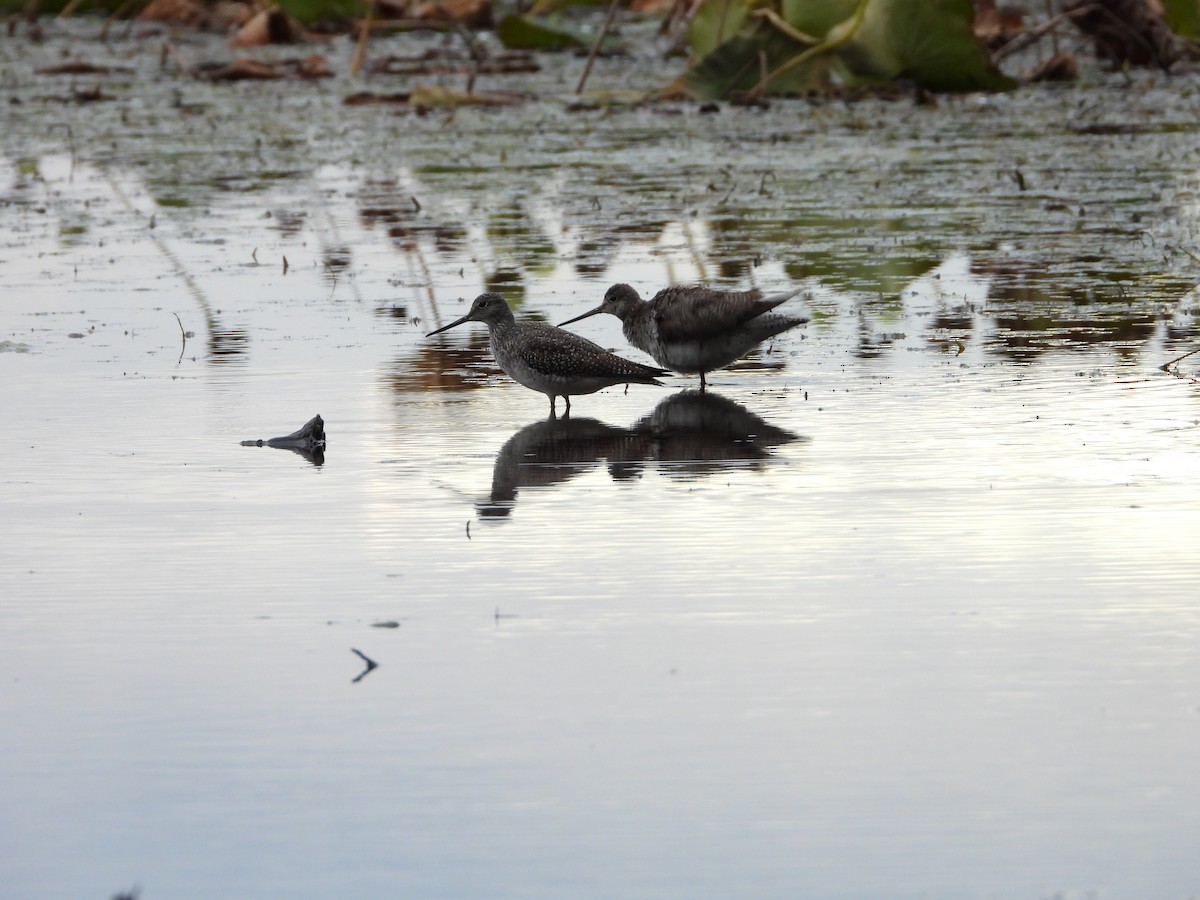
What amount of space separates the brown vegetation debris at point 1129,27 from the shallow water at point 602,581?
35.0 ft

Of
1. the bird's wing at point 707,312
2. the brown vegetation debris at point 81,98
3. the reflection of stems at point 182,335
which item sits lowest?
the reflection of stems at point 182,335

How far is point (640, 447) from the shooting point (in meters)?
7.86

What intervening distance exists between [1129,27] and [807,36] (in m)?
4.89

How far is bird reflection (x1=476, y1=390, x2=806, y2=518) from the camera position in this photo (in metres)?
7.29

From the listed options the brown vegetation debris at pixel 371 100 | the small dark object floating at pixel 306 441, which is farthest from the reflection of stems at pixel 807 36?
the small dark object floating at pixel 306 441

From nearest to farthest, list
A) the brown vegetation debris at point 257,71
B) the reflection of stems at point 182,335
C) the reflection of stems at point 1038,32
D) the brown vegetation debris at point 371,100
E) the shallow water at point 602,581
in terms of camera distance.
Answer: the shallow water at point 602,581, the reflection of stems at point 182,335, the reflection of stems at point 1038,32, the brown vegetation debris at point 371,100, the brown vegetation debris at point 257,71

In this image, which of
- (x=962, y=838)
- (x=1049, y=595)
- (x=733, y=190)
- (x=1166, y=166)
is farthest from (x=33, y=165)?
(x=962, y=838)

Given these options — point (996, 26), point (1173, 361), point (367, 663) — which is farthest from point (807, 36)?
point (367, 663)

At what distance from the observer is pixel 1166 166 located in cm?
1683

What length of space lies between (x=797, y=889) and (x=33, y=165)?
15.5 m

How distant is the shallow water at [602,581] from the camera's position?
4152mm

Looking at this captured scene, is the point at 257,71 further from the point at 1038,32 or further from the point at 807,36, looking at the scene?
the point at 1038,32

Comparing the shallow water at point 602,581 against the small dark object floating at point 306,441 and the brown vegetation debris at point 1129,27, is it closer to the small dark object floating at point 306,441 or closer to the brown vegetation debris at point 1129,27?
the small dark object floating at point 306,441

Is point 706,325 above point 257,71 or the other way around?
the other way around
